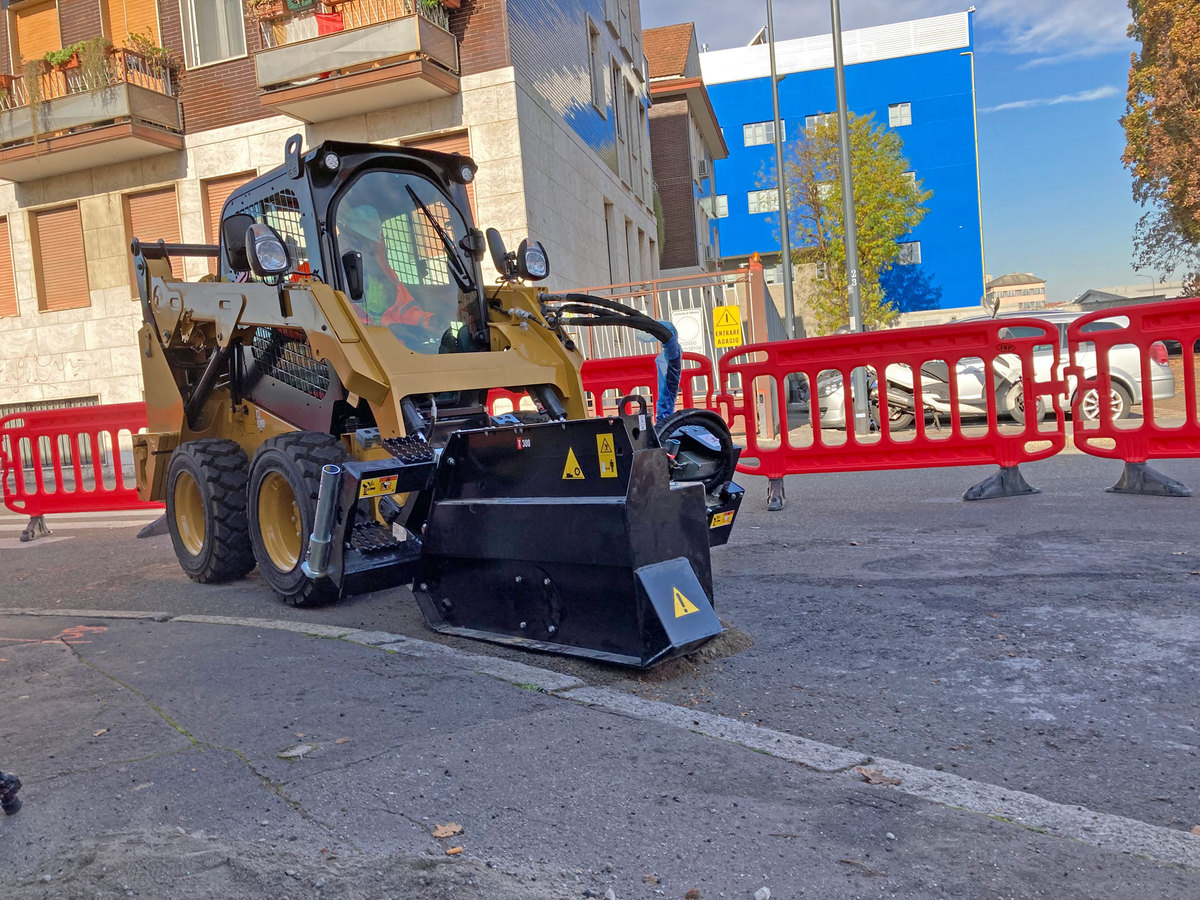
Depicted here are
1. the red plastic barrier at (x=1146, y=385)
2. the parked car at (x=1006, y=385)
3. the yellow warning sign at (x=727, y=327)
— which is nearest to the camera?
the red plastic barrier at (x=1146, y=385)

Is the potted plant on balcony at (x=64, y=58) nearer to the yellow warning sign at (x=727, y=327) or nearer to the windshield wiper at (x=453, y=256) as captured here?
the yellow warning sign at (x=727, y=327)

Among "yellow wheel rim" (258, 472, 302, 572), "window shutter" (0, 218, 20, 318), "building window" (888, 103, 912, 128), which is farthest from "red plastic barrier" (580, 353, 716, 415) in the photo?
"building window" (888, 103, 912, 128)

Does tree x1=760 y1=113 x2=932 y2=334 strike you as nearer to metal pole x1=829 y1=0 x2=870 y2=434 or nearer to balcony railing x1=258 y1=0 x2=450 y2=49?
metal pole x1=829 y1=0 x2=870 y2=434

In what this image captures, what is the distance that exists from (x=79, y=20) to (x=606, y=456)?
20.1m

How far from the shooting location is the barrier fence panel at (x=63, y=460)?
992 cm

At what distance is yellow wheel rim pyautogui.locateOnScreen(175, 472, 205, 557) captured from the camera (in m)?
6.54

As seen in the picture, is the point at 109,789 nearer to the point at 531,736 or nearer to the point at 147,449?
the point at 531,736

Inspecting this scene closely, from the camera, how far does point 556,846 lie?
2547mm

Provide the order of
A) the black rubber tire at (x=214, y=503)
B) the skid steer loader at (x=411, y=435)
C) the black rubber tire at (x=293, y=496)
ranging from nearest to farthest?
1. the skid steer loader at (x=411, y=435)
2. the black rubber tire at (x=293, y=496)
3. the black rubber tire at (x=214, y=503)

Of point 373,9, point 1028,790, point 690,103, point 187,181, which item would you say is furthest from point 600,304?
point 690,103

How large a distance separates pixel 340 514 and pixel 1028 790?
3163 millimetres

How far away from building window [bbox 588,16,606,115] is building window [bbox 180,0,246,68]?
7.78 meters

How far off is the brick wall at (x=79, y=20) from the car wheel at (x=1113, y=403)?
1832cm

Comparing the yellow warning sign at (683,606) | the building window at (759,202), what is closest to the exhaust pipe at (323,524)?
the yellow warning sign at (683,606)
